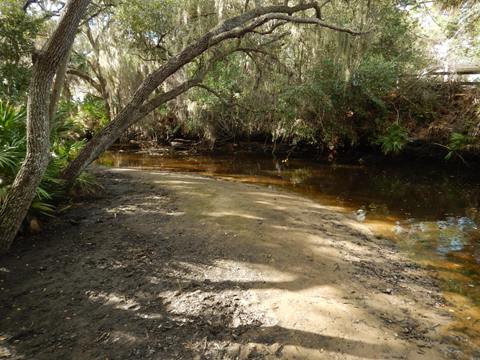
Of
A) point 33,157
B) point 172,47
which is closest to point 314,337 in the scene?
point 33,157

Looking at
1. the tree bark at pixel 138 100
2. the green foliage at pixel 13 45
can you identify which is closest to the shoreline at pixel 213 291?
the tree bark at pixel 138 100

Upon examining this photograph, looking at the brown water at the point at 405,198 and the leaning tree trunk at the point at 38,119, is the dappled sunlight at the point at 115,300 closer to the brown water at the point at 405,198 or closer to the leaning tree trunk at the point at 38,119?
the leaning tree trunk at the point at 38,119

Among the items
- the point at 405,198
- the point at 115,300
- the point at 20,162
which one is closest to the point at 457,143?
the point at 405,198

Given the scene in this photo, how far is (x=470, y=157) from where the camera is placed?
10.5 meters

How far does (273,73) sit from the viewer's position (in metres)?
9.23

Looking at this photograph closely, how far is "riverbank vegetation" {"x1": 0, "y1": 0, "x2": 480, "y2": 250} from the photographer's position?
22.1 ft

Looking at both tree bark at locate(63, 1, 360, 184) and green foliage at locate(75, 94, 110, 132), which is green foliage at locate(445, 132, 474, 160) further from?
green foliage at locate(75, 94, 110, 132)

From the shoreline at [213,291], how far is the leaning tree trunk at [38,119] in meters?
0.56

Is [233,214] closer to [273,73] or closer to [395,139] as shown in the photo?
[273,73]

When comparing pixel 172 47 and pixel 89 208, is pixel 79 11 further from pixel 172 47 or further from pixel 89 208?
pixel 172 47

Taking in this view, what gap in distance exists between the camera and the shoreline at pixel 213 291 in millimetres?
3004

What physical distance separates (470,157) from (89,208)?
11.2 metres

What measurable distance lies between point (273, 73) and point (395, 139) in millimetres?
5155

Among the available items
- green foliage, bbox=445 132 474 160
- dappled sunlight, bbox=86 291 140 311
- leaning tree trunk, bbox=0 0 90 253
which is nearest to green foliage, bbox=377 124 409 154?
green foliage, bbox=445 132 474 160
